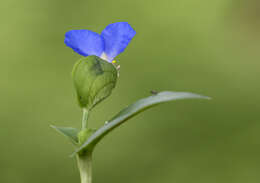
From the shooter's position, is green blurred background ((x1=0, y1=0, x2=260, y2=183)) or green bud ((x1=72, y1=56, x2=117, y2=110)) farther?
green blurred background ((x1=0, y1=0, x2=260, y2=183))

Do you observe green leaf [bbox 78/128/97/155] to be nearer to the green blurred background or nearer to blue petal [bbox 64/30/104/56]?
blue petal [bbox 64/30/104/56]

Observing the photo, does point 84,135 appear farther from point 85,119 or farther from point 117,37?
point 117,37

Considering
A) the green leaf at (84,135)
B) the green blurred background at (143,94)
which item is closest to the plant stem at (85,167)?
the green leaf at (84,135)

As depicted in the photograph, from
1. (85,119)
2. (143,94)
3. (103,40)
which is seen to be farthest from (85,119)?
(143,94)

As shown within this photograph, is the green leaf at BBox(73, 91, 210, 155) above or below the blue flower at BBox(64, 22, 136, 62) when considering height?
below

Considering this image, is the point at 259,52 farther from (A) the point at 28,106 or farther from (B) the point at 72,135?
(B) the point at 72,135

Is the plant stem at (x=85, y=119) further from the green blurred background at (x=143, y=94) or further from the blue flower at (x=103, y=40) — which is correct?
the green blurred background at (x=143, y=94)

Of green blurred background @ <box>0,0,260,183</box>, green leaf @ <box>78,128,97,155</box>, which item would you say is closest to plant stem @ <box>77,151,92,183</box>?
green leaf @ <box>78,128,97,155</box>

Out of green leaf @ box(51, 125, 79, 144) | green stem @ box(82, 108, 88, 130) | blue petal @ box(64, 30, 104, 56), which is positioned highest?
blue petal @ box(64, 30, 104, 56)
